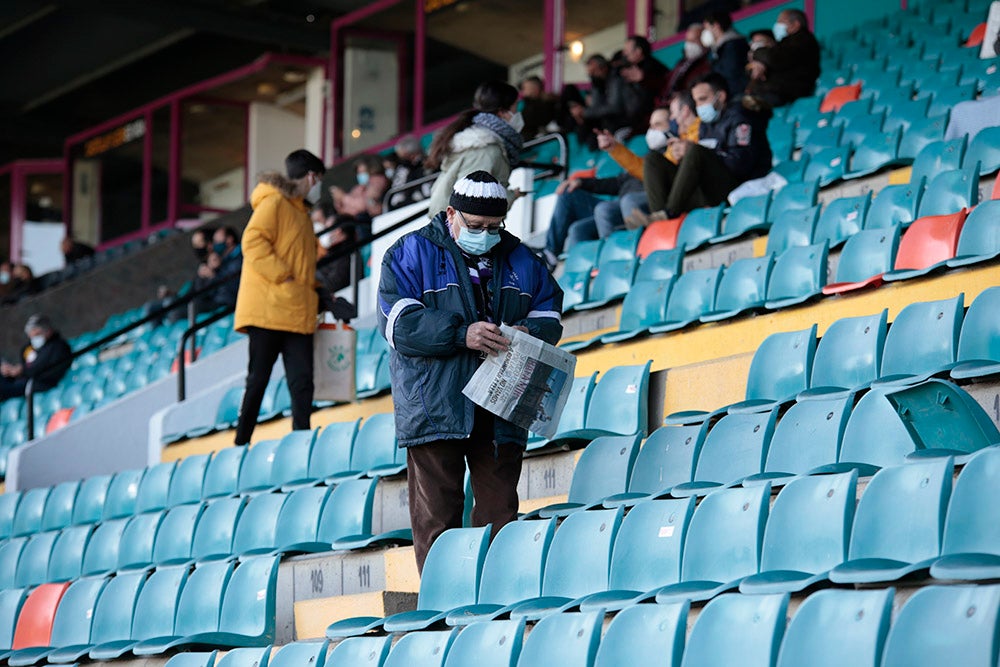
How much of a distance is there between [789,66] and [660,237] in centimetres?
278

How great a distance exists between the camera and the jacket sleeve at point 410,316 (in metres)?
4.11

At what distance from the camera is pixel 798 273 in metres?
5.80

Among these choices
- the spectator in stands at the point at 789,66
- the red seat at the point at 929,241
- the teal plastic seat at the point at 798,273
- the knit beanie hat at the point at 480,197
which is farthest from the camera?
the spectator in stands at the point at 789,66

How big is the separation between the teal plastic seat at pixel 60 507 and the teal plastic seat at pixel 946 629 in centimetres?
542

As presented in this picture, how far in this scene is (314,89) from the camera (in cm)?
1669

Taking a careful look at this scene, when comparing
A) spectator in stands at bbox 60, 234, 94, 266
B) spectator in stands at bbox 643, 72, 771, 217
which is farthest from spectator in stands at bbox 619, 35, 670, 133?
spectator in stands at bbox 60, 234, 94, 266

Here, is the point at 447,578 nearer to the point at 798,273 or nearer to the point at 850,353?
the point at 850,353

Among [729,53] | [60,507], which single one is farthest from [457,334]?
[729,53]

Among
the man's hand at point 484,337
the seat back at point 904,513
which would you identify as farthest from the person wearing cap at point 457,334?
the seat back at point 904,513

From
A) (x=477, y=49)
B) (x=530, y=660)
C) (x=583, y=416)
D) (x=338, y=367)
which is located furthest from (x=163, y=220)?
(x=530, y=660)

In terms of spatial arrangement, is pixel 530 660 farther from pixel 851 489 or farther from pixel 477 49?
pixel 477 49

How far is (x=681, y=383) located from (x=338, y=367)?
1820 millimetres

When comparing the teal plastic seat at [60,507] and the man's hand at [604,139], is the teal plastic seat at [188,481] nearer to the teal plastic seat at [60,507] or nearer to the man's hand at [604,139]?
the teal plastic seat at [60,507]

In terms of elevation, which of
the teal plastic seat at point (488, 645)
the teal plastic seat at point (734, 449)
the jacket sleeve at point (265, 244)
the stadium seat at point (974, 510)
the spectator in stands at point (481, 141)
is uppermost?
the spectator in stands at point (481, 141)
